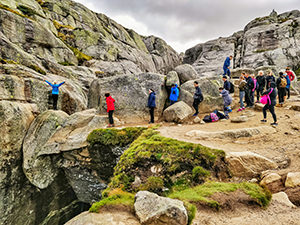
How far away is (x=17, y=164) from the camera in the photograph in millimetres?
14258

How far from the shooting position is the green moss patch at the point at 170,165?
729 centimetres

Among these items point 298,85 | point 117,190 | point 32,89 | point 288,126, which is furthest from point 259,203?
point 298,85

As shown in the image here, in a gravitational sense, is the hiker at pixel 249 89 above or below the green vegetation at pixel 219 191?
above

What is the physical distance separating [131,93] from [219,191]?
47.6ft

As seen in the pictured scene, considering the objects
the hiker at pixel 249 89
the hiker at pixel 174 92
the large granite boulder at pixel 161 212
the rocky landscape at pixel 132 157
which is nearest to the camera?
the large granite boulder at pixel 161 212

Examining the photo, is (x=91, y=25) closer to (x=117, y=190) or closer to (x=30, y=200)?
(x=30, y=200)

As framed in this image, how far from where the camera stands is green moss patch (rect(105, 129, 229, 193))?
7.29 m

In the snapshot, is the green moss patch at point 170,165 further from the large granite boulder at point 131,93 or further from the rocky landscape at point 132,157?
the large granite boulder at point 131,93

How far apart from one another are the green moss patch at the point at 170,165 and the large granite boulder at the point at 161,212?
7.30 feet

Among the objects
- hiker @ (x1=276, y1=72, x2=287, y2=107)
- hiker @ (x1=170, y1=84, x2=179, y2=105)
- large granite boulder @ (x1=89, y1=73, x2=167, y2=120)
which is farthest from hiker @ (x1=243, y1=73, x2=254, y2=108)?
large granite boulder @ (x1=89, y1=73, x2=167, y2=120)

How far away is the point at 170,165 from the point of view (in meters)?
7.83

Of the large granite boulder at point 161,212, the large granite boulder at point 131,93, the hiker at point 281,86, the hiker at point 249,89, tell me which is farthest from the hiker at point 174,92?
the large granite boulder at point 161,212

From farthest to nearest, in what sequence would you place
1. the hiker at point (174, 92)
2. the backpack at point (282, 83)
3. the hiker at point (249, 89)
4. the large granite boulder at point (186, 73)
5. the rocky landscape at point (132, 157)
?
the large granite boulder at point (186, 73), the hiker at point (174, 92), the hiker at point (249, 89), the backpack at point (282, 83), the rocky landscape at point (132, 157)

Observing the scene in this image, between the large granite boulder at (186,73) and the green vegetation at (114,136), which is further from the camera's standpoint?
the large granite boulder at (186,73)
